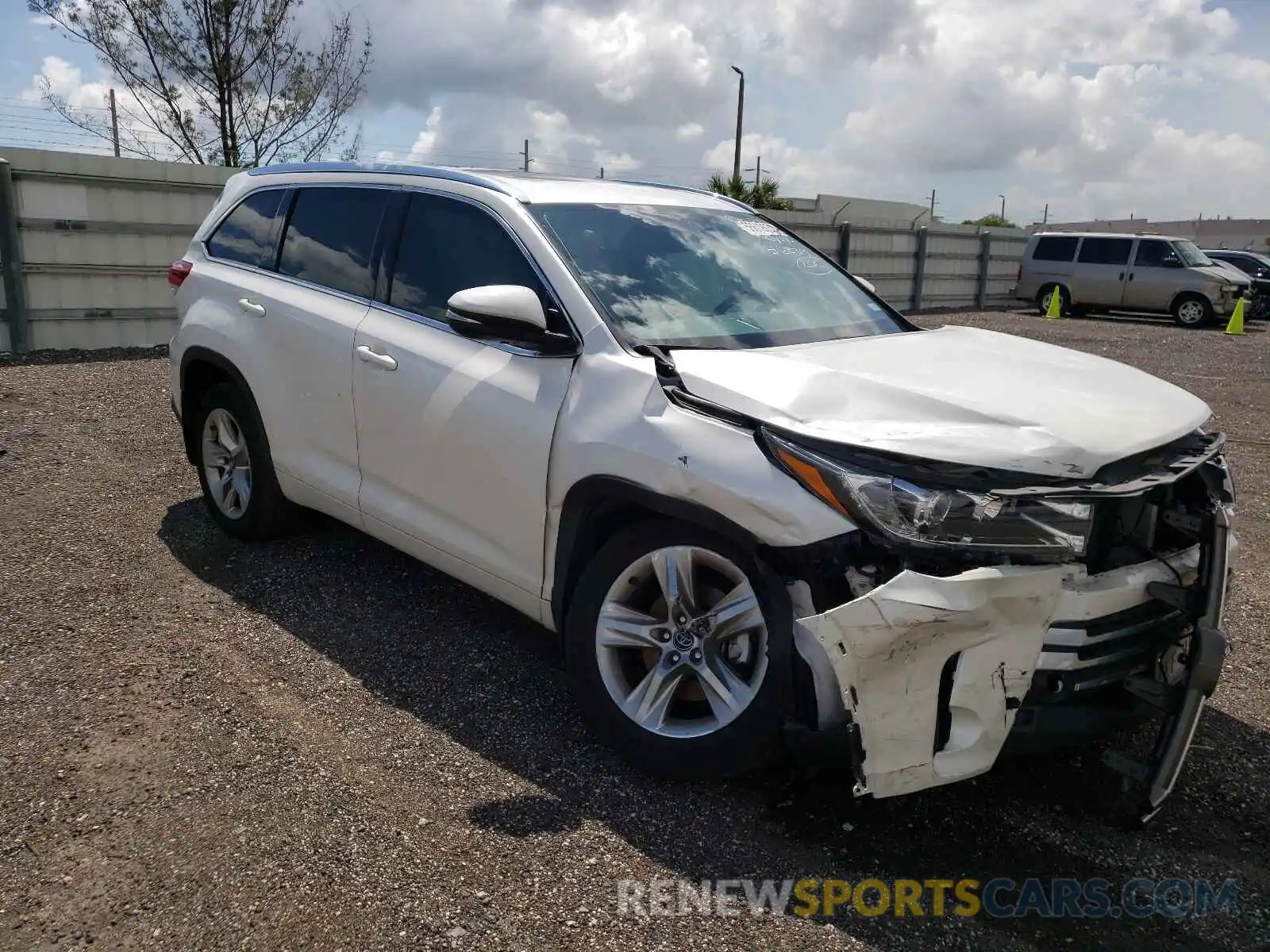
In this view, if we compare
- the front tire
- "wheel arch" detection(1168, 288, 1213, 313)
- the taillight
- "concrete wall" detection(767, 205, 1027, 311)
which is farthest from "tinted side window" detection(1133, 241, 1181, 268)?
the front tire

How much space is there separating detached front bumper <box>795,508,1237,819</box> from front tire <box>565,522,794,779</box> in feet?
0.60

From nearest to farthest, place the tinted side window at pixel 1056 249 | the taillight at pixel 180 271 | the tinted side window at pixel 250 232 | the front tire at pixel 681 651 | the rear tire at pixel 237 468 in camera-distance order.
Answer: the front tire at pixel 681 651
the rear tire at pixel 237 468
the tinted side window at pixel 250 232
the taillight at pixel 180 271
the tinted side window at pixel 1056 249

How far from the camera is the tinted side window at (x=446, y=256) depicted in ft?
12.4

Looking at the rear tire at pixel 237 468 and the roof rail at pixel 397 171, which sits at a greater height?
the roof rail at pixel 397 171

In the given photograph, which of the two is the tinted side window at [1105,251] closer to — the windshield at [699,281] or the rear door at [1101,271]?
the rear door at [1101,271]

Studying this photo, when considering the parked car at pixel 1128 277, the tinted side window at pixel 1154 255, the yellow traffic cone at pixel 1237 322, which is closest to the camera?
the yellow traffic cone at pixel 1237 322

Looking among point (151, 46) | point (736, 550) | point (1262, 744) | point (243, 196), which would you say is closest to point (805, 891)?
point (736, 550)

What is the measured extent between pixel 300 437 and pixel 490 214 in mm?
1383

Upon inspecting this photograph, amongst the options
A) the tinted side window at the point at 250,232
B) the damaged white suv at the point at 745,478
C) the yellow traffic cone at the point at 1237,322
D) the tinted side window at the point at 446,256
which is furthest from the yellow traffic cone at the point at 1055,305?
the tinted side window at the point at 446,256

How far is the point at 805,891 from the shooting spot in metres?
2.73

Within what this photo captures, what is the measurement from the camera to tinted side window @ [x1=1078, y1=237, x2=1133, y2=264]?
890 inches

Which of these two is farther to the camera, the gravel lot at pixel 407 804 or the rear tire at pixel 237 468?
the rear tire at pixel 237 468

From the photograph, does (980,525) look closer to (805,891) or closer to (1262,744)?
(805,891)

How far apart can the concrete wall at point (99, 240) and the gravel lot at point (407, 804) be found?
7.12 m
